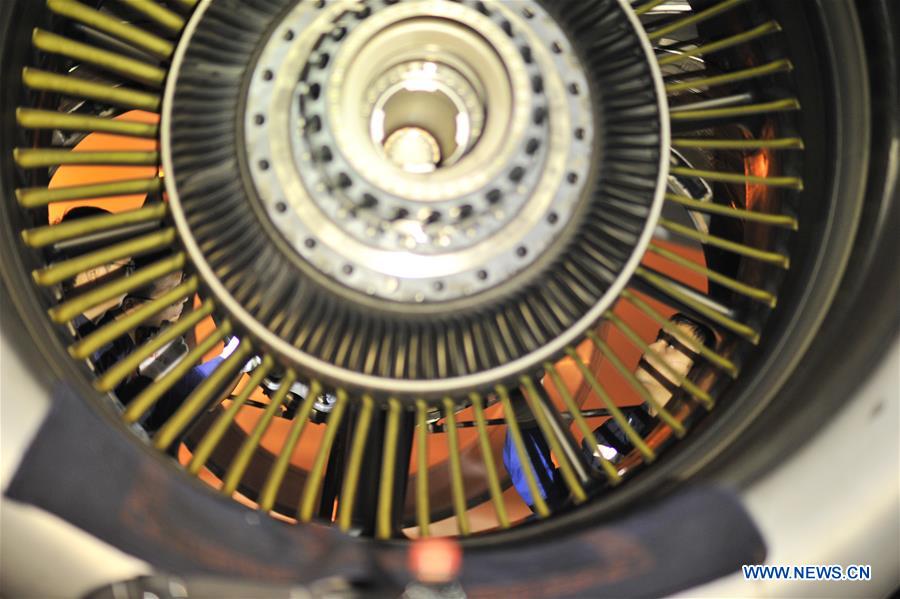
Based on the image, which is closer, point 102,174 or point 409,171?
point 409,171

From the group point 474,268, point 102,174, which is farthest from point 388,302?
point 102,174

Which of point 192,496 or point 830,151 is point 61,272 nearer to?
point 192,496

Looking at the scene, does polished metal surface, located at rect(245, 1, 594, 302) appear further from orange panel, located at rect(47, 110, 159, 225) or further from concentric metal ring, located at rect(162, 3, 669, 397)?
orange panel, located at rect(47, 110, 159, 225)

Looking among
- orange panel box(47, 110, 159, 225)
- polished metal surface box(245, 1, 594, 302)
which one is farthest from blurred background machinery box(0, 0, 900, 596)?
orange panel box(47, 110, 159, 225)

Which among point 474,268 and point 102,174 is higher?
point 102,174

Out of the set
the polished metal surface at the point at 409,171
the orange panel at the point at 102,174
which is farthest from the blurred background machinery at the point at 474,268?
the orange panel at the point at 102,174

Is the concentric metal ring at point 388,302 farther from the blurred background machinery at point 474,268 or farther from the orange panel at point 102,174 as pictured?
the orange panel at point 102,174

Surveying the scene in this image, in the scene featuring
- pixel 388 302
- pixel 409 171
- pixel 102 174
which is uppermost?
pixel 102 174

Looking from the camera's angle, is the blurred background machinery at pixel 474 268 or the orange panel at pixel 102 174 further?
the orange panel at pixel 102 174

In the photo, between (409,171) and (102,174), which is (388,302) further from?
(102,174)

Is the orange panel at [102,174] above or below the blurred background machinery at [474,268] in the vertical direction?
above

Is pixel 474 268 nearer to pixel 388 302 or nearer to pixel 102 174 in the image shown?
pixel 388 302

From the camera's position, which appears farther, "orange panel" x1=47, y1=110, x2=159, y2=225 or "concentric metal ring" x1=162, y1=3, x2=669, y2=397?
"orange panel" x1=47, y1=110, x2=159, y2=225

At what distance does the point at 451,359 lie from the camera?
66 centimetres
